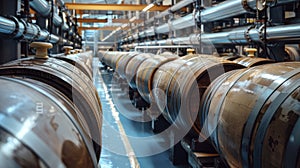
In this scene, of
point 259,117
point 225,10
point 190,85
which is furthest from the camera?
point 225,10

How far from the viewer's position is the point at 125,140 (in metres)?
4.54

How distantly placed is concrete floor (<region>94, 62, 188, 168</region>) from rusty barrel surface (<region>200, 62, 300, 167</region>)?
5.28ft

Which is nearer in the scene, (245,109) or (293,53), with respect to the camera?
(245,109)

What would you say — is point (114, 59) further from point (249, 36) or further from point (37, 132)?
point (37, 132)

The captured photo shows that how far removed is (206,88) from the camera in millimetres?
2766

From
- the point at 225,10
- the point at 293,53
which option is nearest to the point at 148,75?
the point at 225,10

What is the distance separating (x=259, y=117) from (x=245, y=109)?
16 centimetres

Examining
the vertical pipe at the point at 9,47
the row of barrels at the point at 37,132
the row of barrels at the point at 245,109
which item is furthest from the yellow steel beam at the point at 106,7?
the row of barrels at the point at 37,132

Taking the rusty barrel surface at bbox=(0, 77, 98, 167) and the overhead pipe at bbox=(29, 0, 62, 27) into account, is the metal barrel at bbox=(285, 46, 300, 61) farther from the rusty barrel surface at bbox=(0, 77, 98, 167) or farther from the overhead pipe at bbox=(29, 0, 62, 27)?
the rusty barrel surface at bbox=(0, 77, 98, 167)

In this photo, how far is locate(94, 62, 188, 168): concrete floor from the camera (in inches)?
144

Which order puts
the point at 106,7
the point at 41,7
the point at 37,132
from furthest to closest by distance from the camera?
the point at 106,7 < the point at 41,7 < the point at 37,132

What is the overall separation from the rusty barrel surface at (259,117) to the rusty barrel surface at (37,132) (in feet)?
2.74

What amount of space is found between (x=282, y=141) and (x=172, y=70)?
2058mm

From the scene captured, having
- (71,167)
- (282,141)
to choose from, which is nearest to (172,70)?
(282,141)
